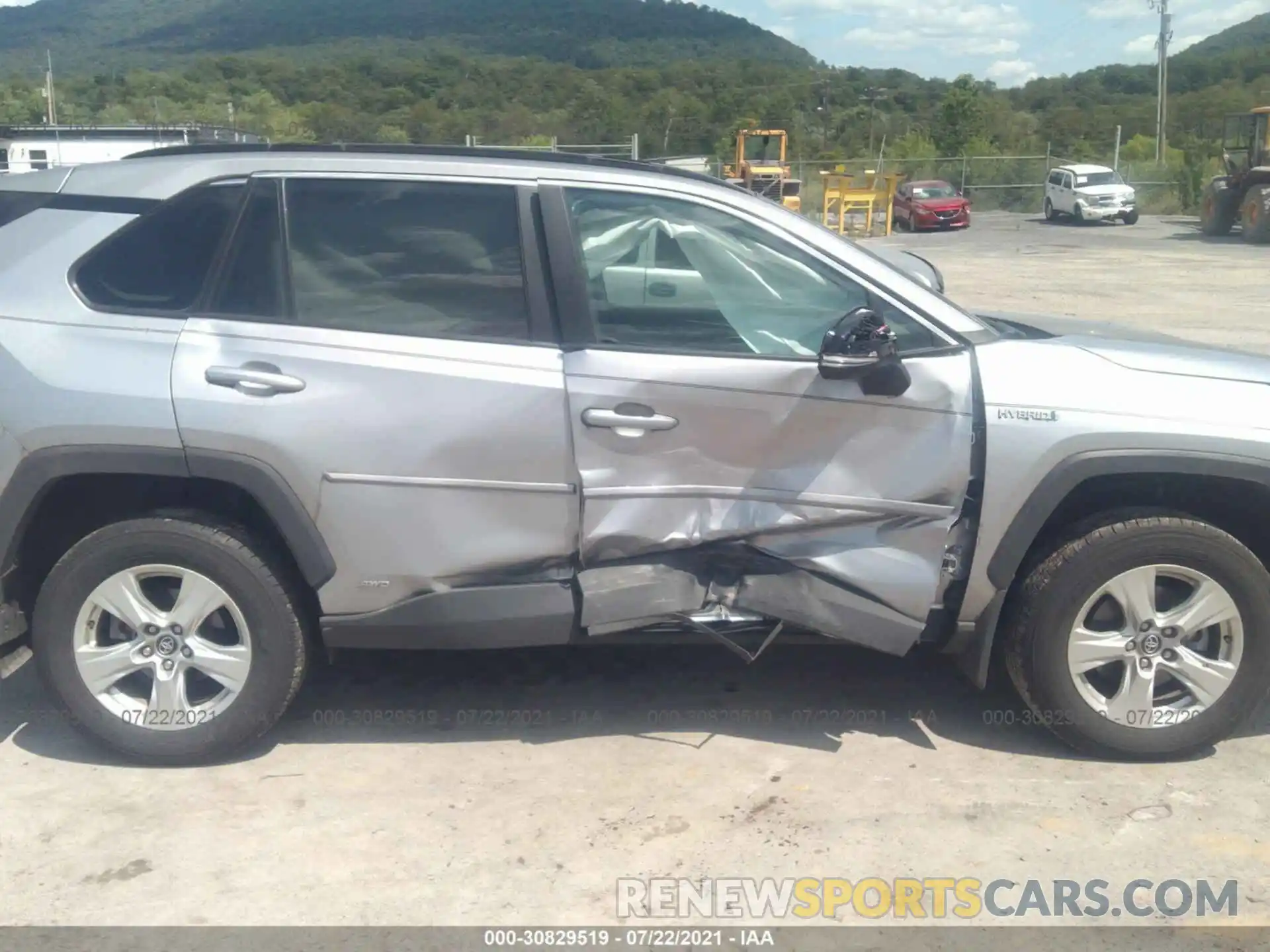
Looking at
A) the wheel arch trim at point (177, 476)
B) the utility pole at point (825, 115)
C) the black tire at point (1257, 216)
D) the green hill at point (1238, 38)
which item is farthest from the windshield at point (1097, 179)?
the green hill at point (1238, 38)

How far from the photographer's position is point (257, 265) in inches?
156

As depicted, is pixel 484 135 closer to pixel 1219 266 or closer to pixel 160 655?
pixel 1219 266

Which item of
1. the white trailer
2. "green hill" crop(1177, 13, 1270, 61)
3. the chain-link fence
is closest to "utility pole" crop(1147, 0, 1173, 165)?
the chain-link fence

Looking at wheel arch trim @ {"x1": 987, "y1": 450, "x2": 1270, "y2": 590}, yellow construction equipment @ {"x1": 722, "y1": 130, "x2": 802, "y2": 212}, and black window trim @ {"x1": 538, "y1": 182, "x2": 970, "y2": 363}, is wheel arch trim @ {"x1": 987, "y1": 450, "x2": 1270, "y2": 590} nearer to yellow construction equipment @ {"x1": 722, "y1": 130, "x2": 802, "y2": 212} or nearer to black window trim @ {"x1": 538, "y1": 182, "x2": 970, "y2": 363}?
black window trim @ {"x1": 538, "y1": 182, "x2": 970, "y2": 363}

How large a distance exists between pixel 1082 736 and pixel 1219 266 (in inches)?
894

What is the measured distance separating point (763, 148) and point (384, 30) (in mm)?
97308

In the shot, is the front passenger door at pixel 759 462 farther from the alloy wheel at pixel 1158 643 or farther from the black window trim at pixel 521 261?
the alloy wheel at pixel 1158 643

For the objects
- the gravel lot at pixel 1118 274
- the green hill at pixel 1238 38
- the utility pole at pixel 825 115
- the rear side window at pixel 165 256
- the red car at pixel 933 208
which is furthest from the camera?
the green hill at pixel 1238 38

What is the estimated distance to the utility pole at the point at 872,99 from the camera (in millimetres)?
71844

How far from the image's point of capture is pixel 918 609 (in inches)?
153

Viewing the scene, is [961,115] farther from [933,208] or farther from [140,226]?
[140,226]

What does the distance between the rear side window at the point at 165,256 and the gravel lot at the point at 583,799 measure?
60.1 inches

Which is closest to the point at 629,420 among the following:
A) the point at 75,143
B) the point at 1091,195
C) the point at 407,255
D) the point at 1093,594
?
the point at 407,255

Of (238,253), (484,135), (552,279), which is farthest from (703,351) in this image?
(484,135)
